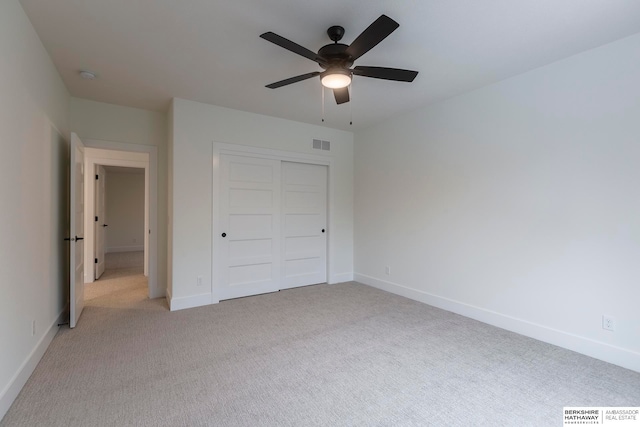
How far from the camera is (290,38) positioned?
241 cm

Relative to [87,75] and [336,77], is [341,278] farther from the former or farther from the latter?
[87,75]

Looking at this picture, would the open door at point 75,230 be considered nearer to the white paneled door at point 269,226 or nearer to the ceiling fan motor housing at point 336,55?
the white paneled door at point 269,226

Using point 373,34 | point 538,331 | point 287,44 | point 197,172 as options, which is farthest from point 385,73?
point 538,331

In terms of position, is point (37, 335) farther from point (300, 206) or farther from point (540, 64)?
point (540, 64)

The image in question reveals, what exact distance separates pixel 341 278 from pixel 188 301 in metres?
2.46

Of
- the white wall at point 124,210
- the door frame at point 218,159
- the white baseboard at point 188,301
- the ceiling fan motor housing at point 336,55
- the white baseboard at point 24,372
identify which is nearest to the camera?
the white baseboard at point 24,372

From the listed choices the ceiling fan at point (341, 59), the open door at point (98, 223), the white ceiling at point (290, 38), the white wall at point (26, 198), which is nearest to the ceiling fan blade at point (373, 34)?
the ceiling fan at point (341, 59)

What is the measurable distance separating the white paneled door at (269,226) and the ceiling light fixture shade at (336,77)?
2252mm

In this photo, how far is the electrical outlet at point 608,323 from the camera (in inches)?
97.3

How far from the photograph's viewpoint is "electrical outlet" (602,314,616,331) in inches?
97.3

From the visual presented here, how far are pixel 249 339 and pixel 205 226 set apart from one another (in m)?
1.72

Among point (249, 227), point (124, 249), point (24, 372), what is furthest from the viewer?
point (124, 249)

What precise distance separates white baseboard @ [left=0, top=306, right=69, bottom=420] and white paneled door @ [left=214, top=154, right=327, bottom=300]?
1.73m

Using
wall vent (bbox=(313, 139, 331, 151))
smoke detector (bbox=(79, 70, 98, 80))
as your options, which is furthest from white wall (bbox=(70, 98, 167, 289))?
wall vent (bbox=(313, 139, 331, 151))
